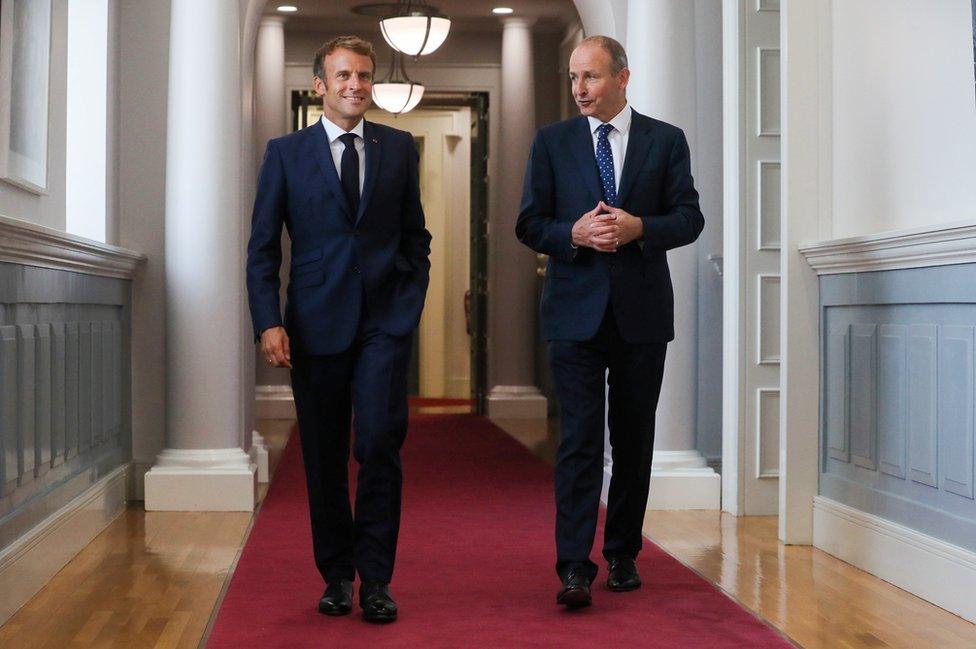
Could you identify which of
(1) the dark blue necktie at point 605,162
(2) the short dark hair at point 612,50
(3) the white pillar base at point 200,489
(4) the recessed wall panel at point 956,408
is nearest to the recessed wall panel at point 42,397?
(3) the white pillar base at point 200,489

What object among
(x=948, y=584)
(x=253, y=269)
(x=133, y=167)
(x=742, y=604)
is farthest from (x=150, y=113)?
(x=948, y=584)

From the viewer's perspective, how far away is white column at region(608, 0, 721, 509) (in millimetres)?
5223

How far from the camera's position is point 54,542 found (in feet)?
12.8

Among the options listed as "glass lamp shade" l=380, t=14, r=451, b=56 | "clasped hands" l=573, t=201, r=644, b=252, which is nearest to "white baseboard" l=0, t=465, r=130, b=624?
"clasped hands" l=573, t=201, r=644, b=252

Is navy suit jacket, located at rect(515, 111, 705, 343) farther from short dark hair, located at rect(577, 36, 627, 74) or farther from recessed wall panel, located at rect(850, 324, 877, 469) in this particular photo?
recessed wall panel, located at rect(850, 324, 877, 469)

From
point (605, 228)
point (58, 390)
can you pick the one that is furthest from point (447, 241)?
point (605, 228)

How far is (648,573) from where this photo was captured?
3.83m

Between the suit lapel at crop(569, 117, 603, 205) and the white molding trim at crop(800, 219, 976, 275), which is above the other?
the suit lapel at crop(569, 117, 603, 205)

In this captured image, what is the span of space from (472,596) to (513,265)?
6514mm

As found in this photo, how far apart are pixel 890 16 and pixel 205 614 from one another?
2.72m

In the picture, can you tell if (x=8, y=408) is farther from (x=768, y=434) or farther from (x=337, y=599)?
(x=768, y=434)

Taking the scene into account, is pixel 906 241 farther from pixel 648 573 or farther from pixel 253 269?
pixel 253 269

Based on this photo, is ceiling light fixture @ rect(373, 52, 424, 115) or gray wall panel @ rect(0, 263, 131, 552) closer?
gray wall panel @ rect(0, 263, 131, 552)

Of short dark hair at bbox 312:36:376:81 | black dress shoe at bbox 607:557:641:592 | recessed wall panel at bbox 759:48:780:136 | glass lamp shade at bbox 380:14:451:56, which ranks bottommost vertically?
black dress shoe at bbox 607:557:641:592
